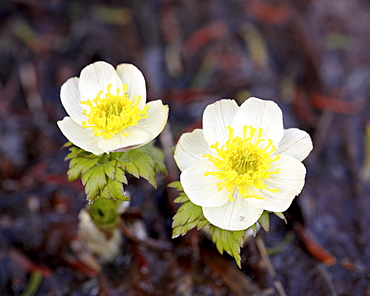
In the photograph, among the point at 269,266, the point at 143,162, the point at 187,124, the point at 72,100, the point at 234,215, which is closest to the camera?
the point at 234,215

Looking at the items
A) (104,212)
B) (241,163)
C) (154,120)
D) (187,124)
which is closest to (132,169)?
(154,120)

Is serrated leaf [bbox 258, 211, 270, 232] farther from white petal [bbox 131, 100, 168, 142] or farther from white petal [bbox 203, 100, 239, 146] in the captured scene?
white petal [bbox 131, 100, 168, 142]

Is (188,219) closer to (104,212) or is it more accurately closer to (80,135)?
(104,212)

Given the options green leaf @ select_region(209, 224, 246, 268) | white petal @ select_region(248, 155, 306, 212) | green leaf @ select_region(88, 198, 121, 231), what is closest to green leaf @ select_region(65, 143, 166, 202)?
green leaf @ select_region(88, 198, 121, 231)

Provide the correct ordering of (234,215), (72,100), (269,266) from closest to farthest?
(234,215) < (72,100) < (269,266)

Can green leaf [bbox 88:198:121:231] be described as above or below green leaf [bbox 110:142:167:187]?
below

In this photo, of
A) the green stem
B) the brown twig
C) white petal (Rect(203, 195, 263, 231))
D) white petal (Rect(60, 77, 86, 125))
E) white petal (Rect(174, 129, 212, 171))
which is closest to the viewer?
white petal (Rect(203, 195, 263, 231))
